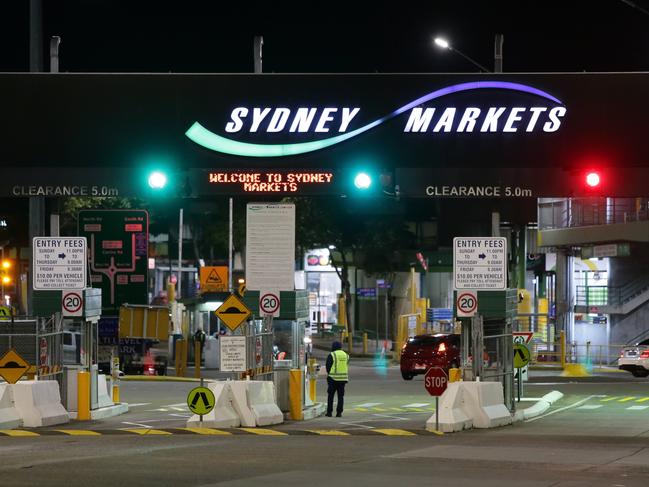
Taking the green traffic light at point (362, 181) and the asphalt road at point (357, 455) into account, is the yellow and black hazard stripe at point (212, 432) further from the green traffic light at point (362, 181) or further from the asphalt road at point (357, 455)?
the green traffic light at point (362, 181)

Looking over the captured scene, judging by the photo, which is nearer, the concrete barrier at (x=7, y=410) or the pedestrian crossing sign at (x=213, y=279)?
the concrete barrier at (x=7, y=410)

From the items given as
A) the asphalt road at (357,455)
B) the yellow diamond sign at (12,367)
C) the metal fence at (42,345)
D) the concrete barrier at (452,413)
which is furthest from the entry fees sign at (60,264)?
the concrete barrier at (452,413)

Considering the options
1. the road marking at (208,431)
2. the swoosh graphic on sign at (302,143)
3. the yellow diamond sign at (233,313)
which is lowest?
the road marking at (208,431)

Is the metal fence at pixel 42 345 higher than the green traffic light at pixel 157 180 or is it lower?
lower

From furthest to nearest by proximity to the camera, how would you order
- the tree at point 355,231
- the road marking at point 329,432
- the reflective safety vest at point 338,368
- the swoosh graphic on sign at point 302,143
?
the tree at point 355,231, the reflective safety vest at point 338,368, the swoosh graphic on sign at point 302,143, the road marking at point 329,432

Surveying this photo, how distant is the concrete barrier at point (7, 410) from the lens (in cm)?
2208

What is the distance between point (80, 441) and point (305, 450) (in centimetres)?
401

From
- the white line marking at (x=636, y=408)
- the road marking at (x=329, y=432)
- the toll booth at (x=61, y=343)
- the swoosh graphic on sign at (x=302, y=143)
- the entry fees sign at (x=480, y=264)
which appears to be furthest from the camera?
the white line marking at (x=636, y=408)

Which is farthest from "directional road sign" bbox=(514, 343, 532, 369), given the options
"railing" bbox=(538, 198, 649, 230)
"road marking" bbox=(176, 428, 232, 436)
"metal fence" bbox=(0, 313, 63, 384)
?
"railing" bbox=(538, 198, 649, 230)

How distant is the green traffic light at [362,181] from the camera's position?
23.0 meters

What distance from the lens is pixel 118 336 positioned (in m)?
42.6

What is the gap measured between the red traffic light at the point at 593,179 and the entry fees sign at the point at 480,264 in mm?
1915

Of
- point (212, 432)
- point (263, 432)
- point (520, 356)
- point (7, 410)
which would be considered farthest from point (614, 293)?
point (7, 410)

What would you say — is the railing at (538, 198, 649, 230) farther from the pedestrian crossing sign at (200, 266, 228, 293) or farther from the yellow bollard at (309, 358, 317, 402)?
the yellow bollard at (309, 358, 317, 402)
